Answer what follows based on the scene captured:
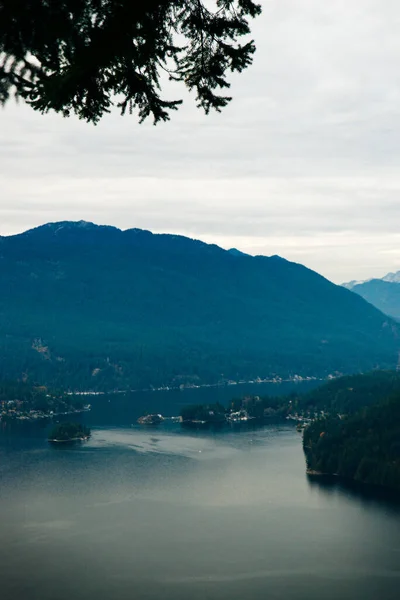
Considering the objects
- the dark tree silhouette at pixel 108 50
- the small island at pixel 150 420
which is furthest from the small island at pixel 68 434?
the dark tree silhouette at pixel 108 50

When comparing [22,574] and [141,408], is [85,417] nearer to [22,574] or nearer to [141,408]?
[141,408]

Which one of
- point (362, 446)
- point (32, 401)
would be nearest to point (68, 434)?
point (362, 446)

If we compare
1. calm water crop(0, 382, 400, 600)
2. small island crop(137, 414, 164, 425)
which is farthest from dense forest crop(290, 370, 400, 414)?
calm water crop(0, 382, 400, 600)

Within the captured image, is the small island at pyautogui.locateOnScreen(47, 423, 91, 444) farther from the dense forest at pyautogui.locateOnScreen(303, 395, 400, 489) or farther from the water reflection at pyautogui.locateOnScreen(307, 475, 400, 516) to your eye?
the water reflection at pyautogui.locateOnScreen(307, 475, 400, 516)

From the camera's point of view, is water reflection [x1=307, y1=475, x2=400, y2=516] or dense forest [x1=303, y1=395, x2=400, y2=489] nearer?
water reflection [x1=307, y1=475, x2=400, y2=516]

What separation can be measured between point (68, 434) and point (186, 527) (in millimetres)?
58785

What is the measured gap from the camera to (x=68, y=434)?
5202 inches

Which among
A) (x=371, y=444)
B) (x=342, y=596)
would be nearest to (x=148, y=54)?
(x=342, y=596)

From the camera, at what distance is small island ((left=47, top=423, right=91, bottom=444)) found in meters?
131

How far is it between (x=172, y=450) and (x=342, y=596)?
64085mm

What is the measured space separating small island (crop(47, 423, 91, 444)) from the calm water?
693cm

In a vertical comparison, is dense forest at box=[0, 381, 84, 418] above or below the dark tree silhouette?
below

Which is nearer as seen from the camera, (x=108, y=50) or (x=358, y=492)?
(x=108, y=50)

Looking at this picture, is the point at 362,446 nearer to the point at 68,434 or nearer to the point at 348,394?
the point at 68,434
